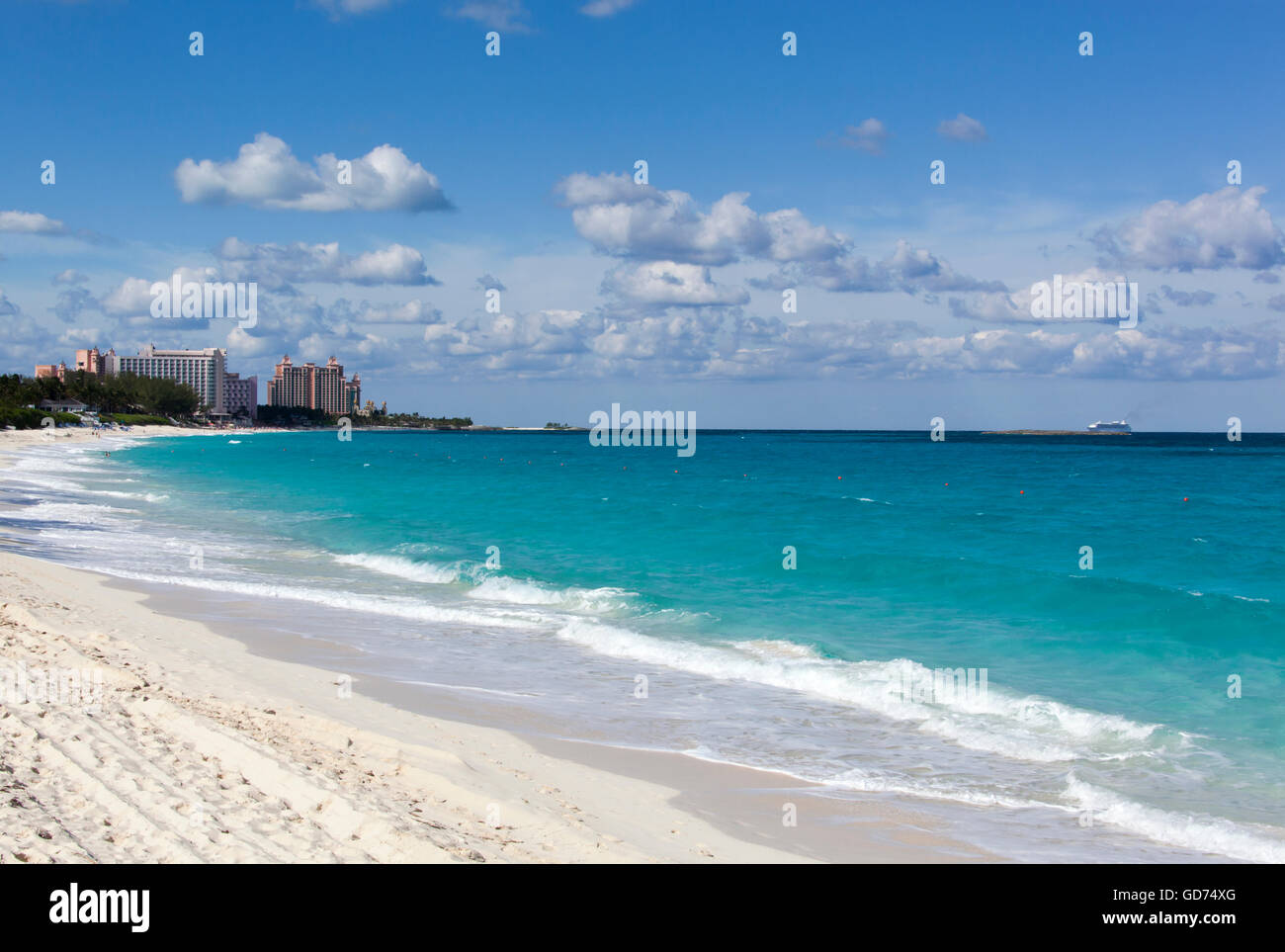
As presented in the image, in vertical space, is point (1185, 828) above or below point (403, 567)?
below

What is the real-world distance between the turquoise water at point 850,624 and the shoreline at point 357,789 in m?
0.99

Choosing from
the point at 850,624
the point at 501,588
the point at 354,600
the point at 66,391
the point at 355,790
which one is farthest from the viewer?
the point at 66,391

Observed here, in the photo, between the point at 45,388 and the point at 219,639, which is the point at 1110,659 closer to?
the point at 219,639

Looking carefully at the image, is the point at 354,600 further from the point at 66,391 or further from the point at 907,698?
the point at 66,391

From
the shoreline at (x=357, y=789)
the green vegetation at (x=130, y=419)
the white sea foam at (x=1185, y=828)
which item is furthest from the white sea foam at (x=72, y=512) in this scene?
the green vegetation at (x=130, y=419)

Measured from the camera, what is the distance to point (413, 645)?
1540cm

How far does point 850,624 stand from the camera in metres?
18.2

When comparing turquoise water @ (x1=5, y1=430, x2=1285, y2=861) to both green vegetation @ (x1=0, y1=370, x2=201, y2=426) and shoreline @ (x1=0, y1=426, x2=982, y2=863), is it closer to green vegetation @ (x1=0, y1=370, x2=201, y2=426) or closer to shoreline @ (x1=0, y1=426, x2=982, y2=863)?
shoreline @ (x1=0, y1=426, x2=982, y2=863)

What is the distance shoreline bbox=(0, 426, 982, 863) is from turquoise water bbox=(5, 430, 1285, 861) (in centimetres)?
99

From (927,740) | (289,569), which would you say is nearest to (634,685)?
(927,740)

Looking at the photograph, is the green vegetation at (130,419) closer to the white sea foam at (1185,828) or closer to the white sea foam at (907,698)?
the white sea foam at (907,698)

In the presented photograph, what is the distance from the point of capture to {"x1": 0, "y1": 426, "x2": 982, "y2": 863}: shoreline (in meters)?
6.27

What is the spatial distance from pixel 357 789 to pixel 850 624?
12.6 meters

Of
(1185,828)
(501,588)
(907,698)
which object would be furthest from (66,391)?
(1185,828)
